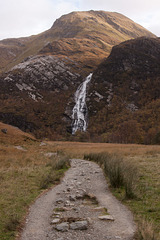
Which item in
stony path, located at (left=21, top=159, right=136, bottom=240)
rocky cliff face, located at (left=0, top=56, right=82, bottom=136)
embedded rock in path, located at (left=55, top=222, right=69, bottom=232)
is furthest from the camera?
rocky cliff face, located at (left=0, top=56, right=82, bottom=136)

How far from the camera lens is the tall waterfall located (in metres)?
97.5

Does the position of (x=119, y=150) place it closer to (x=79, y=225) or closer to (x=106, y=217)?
(x=106, y=217)

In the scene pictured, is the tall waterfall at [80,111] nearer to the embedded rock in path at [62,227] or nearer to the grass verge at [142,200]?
the grass verge at [142,200]

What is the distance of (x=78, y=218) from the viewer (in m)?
6.11

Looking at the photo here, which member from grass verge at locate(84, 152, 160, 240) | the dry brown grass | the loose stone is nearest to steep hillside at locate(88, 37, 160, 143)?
the dry brown grass

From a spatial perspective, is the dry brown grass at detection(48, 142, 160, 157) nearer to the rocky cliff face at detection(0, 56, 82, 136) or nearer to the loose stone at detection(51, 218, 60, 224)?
the loose stone at detection(51, 218, 60, 224)

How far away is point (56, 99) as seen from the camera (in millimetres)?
115562

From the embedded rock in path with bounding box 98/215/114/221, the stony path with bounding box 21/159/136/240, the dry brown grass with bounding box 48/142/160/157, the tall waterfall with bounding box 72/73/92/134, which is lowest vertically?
the dry brown grass with bounding box 48/142/160/157

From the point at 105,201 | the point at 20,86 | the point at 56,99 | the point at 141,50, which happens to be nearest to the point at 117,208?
the point at 105,201

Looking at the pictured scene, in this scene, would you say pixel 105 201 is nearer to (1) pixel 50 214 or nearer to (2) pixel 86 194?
(2) pixel 86 194

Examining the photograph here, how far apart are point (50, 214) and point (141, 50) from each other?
15528cm

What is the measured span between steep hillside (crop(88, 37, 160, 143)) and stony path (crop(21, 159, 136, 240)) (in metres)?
57.3

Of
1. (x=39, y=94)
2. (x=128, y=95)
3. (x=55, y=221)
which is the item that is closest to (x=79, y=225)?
(x=55, y=221)

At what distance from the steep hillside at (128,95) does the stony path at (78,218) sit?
57.3 m
